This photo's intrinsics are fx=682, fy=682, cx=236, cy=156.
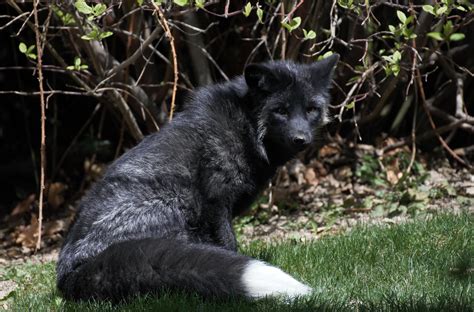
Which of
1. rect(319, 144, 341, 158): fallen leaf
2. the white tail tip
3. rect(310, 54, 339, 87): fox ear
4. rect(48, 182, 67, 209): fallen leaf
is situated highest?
rect(310, 54, 339, 87): fox ear

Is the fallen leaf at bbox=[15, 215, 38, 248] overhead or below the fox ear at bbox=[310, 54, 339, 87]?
below

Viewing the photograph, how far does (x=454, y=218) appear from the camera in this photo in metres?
6.07

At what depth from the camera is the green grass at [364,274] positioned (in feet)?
13.4

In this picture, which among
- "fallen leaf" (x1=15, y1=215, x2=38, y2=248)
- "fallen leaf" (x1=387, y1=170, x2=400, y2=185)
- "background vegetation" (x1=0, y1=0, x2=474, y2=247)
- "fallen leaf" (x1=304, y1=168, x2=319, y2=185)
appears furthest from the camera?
"fallen leaf" (x1=304, y1=168, x2=319, y2=185)

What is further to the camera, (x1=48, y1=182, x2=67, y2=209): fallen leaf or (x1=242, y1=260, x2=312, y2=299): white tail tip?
(x1=48, y1=182, x2=67, y2=209): fallen leaf

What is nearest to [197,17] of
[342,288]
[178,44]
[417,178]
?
[178,44]

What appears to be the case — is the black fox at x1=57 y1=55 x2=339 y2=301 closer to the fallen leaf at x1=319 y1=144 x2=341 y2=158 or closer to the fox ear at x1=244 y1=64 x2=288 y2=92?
the fox ear at x1=244 y1=64 x2=288 y2=92

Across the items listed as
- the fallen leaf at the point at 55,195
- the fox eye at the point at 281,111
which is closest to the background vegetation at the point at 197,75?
the fallen leaf at the point at 55,195

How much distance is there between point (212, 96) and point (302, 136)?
0.87 meters

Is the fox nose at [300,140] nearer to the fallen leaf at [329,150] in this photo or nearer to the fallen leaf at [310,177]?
the fallen leaf at [310,177]

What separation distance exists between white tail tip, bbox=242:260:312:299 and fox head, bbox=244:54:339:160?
50.0 inches

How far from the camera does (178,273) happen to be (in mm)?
4254

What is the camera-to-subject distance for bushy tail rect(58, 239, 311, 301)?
13.7 ft

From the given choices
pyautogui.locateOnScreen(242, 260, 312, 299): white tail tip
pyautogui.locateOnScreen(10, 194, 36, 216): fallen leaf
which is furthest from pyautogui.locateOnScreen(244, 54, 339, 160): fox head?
pyautogui.locateOnScreen(10, 194, 36, 216): fallen leaf
